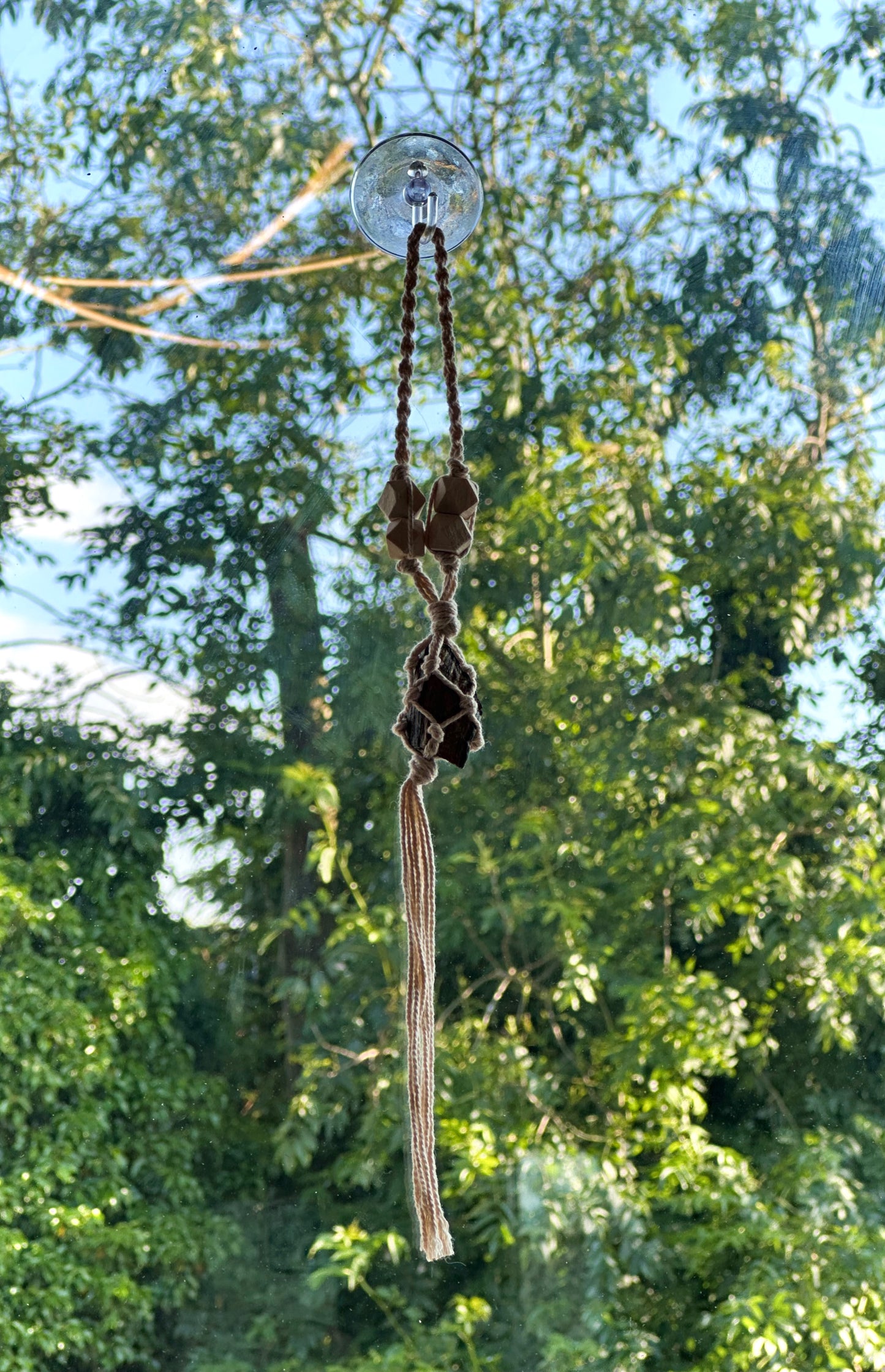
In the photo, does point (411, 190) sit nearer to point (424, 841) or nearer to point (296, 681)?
point (424, 841)

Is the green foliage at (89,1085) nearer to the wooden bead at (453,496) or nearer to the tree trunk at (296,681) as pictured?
the tree trunk at (296,681)

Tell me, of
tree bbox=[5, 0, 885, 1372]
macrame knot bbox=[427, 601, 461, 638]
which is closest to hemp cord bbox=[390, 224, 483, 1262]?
macrame knot bbox=[427, 601, 461, 638]

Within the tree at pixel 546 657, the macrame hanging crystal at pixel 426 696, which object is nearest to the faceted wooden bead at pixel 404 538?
the macrame hanging crystal at pixel 426 696

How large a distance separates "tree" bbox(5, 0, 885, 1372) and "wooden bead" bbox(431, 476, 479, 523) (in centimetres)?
89

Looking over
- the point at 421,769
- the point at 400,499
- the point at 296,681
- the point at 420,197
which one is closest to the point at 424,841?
the point at 421,769

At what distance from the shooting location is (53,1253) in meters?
1.30

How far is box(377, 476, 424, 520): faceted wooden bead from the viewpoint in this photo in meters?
0.51

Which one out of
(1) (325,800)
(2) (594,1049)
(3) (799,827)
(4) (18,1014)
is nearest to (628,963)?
(2) (594,1049)

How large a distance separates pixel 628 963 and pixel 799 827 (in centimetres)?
24

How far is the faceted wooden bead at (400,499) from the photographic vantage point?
513 millimetres

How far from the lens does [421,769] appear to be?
1.73 feet

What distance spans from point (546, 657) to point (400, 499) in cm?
99

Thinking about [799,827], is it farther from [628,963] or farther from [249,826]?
[249,826]

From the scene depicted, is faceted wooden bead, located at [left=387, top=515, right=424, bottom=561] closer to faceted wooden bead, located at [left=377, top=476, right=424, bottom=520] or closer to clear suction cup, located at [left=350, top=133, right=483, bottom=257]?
faceted wooden bead, located at [left=377, top=476, right=424, bottom=520]
